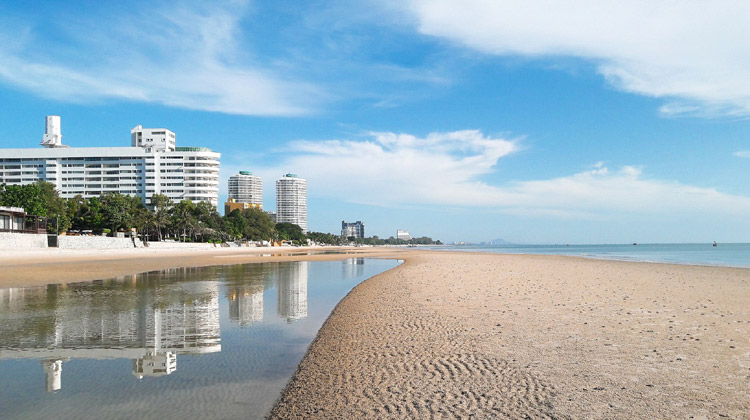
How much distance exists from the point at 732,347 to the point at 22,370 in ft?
43.0

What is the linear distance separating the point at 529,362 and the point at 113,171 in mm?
178475

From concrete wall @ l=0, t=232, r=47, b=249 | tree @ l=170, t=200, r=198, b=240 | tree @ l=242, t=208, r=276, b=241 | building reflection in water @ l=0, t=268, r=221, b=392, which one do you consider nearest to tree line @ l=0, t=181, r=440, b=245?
tree @ l=170, t=200, r=198, b=240

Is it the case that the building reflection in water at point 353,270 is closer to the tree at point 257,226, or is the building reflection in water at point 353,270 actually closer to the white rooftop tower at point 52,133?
the tree at point 257,226

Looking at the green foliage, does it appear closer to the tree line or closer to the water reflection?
the tree line

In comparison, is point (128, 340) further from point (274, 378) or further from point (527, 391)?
point (527, 391)

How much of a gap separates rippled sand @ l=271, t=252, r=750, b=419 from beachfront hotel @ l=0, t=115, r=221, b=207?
15580cm

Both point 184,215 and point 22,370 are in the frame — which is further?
point 184,215

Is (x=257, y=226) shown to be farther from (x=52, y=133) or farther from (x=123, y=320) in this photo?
(x=123, y=320)

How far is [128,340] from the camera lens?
10000mm

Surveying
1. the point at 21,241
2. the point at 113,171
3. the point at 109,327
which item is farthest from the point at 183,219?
the point at 109,327

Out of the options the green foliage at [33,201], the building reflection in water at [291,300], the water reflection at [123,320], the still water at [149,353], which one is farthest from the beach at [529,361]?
the green foliage at [33,201]

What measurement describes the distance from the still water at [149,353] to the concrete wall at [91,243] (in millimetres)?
51385

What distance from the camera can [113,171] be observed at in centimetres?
15638

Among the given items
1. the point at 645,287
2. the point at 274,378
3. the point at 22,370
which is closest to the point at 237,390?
the point at 274,378
